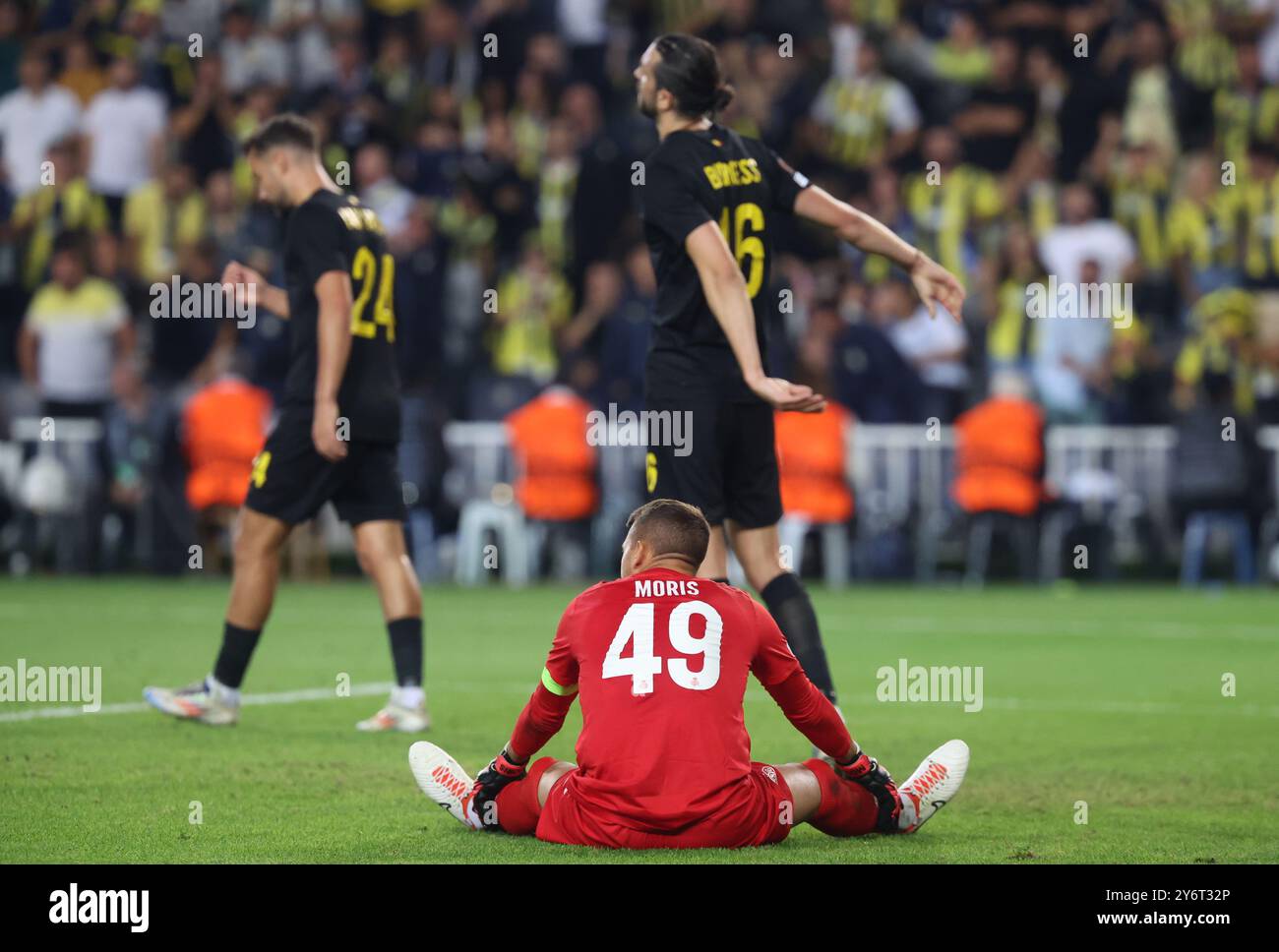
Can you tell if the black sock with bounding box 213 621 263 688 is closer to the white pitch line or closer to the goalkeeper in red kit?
the white pitch line

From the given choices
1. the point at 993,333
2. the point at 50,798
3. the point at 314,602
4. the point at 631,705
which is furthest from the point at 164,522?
the point at 631,705

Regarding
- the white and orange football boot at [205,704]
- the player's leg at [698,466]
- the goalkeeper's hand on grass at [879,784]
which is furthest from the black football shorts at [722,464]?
the white and orange football boot at [205,704]

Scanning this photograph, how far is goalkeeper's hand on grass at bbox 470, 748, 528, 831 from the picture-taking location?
623cm

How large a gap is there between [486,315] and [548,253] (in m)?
0.94

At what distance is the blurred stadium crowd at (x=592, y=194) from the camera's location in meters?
19.1

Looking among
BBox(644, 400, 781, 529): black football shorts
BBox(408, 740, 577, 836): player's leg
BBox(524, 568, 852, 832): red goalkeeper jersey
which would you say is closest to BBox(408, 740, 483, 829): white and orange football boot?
BBox(408, 740, 577, 836): player's leg

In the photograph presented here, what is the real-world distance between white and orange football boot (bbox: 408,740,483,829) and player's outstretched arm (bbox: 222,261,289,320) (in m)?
2.87

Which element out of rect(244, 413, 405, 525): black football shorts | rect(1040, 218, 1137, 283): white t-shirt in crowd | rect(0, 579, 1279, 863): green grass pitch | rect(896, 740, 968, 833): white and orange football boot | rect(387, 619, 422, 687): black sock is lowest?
rect(0, 579, 1279, 863): green grass pitch

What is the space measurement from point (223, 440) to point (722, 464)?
1103 cm

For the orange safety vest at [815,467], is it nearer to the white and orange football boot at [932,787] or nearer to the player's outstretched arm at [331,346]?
the player's outstretched arm at [331,346]

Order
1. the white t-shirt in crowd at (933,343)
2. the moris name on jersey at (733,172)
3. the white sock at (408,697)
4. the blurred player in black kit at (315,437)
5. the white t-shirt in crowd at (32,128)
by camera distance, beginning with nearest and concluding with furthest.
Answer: the moris name on jersey at (733,172)
the blurred player in black kit at (315,437)
the white sock at (408,697)
the white t-shirt in crowd at (933,343)
the white t-shirt in crowd at (32,128)

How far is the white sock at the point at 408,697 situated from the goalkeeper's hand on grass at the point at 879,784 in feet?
9.84

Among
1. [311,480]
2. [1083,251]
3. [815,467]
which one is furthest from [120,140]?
[311,480]

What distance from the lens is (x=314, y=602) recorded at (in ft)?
52.6
